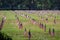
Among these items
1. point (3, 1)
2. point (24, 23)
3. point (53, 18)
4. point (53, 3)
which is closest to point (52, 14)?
point (53, 18)

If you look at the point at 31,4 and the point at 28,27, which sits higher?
the point at 31,4

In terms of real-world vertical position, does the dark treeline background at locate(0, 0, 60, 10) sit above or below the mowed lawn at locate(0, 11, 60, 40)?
above

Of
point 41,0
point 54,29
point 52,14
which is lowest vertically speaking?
point 54,29

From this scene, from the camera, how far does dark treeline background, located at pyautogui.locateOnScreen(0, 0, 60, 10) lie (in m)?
3.38

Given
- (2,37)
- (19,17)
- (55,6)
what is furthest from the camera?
(55,6)

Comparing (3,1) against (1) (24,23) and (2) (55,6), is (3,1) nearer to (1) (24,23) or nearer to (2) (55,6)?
(1) (24,23)

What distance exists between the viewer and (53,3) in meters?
3.42

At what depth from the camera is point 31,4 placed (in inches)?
135

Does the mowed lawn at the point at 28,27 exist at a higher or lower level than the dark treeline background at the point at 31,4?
lower

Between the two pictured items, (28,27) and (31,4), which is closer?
(28,27)

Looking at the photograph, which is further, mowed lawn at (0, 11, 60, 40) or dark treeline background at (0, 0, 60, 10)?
dark treeline background at (0, 0, 60, 10)

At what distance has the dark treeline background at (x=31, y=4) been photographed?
3377 mm

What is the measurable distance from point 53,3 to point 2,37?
1.48 metres

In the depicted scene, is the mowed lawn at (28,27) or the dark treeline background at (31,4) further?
the dark treeline background at (31,4)
